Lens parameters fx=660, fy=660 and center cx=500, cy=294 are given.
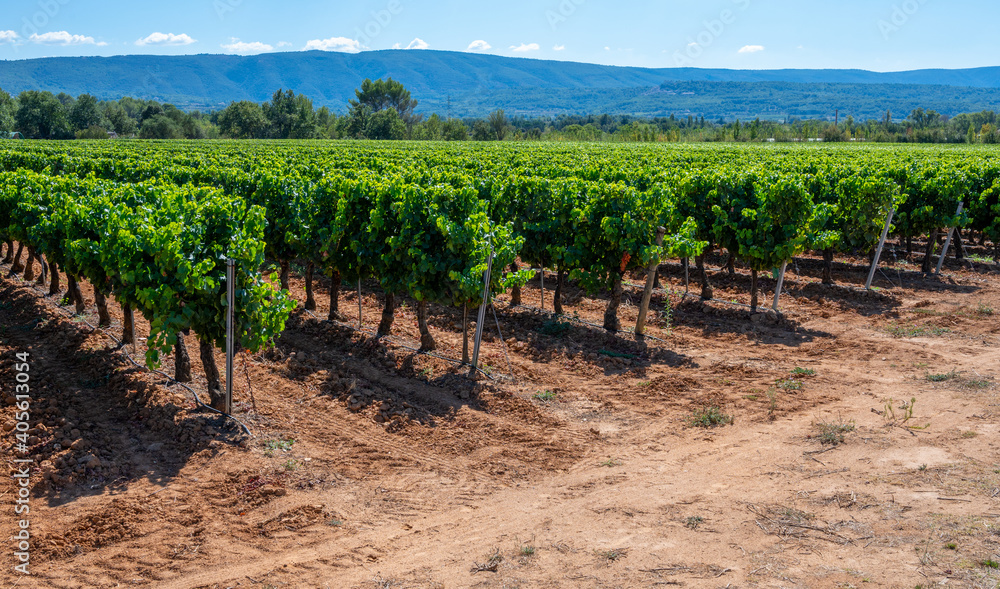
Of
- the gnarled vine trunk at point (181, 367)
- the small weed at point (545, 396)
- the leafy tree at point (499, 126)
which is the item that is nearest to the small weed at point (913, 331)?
the small weed at point (545, 396)

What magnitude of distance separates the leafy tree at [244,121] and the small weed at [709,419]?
10055 centimetres

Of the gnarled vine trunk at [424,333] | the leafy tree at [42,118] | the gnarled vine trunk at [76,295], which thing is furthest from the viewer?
the leafy tree at [42,118]

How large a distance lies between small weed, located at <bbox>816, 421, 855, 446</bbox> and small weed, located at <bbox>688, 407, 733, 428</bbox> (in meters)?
1.18

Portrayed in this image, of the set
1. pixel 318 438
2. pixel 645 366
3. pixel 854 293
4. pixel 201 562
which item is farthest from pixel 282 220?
pixel 854 293

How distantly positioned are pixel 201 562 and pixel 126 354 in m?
6.36

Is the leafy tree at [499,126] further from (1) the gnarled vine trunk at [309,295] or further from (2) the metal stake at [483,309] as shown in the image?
(2) the metal stake at [483,309]

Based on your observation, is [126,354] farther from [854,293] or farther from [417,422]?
[854,293]

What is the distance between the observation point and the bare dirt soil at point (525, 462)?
6105 mm

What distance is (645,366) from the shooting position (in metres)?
11.8

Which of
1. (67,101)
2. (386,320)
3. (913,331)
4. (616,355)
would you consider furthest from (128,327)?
(67,101)

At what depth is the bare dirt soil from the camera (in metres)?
6.11

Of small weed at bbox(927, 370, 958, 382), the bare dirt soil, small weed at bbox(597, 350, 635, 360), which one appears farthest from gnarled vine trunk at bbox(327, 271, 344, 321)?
small weed at bbox(927, 370, 958, 382)

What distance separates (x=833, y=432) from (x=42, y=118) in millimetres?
111107

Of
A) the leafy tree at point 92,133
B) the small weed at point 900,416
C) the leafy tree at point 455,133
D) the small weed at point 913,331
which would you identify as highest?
the leafy tree at point 455,133
